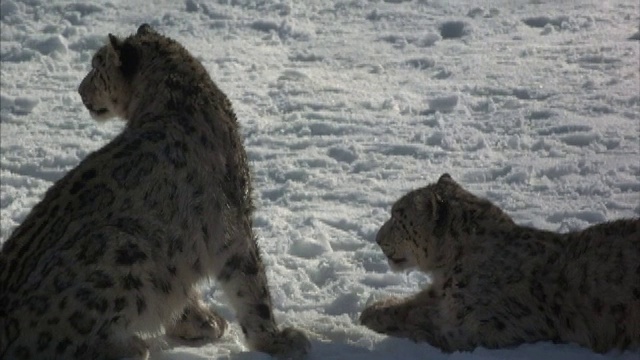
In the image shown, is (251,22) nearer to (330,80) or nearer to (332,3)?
(332,3)

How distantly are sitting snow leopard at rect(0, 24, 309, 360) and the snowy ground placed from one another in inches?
16.4

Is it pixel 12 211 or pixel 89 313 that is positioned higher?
pixel 89 313

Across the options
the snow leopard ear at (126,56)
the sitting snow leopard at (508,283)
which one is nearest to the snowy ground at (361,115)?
the sitting snow leopard at (508,283)

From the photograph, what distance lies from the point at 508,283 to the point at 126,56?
265cm

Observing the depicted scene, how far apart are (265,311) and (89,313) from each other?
1.10 meters

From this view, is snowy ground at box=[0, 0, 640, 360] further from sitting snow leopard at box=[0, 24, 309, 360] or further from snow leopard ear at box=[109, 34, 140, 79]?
snow leopard ear at box=[109, 34, 140, 79]

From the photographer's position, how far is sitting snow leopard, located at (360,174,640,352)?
6.76 meters

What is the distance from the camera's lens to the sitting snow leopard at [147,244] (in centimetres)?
634

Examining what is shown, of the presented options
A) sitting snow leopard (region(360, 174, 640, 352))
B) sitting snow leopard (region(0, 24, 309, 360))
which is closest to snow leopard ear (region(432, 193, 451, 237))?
sitting snow leopard (region(360, 174, 640, 352))

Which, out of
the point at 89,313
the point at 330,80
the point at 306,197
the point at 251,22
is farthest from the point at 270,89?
the point at 89,313

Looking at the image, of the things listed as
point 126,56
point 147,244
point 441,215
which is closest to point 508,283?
point 441,215

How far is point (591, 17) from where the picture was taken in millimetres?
14523

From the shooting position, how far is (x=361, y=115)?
12.1 meters

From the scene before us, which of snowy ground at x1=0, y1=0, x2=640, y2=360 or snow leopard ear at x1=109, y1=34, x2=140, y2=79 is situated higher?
snow leopard ear at x1=109, y1=34, x2=140, y2=79
